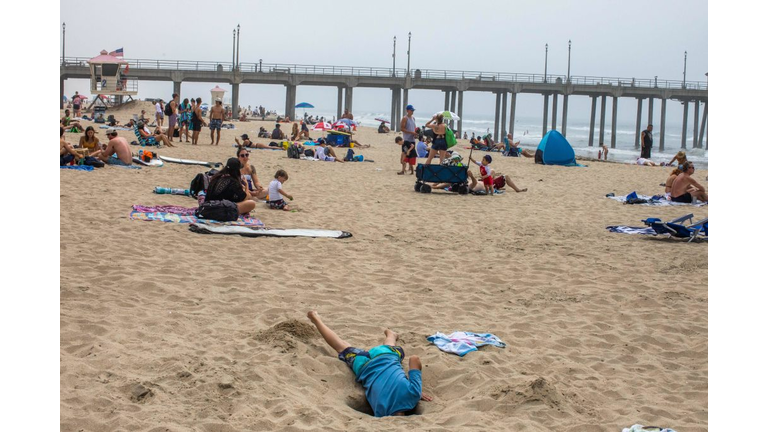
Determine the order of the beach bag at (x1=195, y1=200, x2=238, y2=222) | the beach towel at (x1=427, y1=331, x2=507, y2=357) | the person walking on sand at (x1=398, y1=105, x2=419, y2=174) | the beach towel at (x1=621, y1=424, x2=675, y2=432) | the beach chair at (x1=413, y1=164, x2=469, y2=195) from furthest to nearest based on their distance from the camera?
1. the person walking on sand at (x1=398, y1=105, x2=419, y2=174)
2. the beach chair at (x1=413, y1=164, x2=469, y2=195)
3. the beach bag at (x1=195, y1=200, x2=238, y2=222)
4. the beach towel at (x1=427, y1=331, x2=507, y2=357)
5. the beach towel at (x1=621, y1=424, x2=675, y2=432)

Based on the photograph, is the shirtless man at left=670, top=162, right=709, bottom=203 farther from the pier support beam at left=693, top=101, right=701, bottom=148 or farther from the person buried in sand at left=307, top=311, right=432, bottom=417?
the pier support beam at left=693, top=101, right=701, bottom=148

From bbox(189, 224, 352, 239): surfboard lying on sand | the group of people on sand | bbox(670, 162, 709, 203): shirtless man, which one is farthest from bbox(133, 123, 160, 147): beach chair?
bbox(670, 162, 709, 203): shirtless man

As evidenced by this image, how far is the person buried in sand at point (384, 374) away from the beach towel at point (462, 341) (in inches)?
12.5

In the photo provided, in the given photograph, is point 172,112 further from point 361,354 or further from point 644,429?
point 644,429

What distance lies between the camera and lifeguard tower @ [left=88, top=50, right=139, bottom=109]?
116 ft

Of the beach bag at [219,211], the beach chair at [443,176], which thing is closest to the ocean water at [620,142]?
the beach chair at [443,176]

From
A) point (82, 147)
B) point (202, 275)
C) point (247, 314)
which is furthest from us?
point (82, 147)

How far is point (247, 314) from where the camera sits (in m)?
4.61

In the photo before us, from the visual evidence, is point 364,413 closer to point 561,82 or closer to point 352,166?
point 352,166

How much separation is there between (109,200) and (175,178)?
8.70 feet

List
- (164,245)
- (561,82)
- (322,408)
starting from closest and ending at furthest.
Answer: (322,408) → (164,245) → (561,82)

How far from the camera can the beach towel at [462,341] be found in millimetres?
4168

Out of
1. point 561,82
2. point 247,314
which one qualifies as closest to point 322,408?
point 247,314

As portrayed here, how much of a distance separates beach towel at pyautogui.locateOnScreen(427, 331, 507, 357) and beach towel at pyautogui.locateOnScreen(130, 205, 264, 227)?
359 cm
